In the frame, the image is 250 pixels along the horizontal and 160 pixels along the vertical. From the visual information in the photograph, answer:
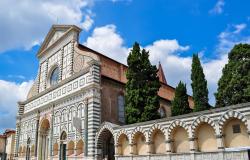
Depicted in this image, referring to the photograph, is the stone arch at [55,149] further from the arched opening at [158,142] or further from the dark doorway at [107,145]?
the arched opening at [158,142]

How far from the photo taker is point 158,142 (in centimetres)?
1966

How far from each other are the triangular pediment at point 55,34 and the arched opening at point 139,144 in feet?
46.7

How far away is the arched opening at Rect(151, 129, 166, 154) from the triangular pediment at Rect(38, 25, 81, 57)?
15250mm

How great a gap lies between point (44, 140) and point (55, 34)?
12.8 metres

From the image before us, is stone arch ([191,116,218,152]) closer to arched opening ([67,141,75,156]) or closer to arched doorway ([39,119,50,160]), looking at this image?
arched opening ([67,141,75,156])

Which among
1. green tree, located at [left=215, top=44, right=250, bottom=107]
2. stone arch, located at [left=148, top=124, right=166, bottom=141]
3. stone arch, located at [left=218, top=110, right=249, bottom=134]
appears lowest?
stone arch, located at [left=148, top=124, right=166, bottom=141]

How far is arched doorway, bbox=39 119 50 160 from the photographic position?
102 ft

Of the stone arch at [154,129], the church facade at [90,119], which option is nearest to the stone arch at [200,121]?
the church facade at [90,119]

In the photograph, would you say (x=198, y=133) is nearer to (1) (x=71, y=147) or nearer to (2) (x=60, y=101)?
(1) (x=71, y=147)

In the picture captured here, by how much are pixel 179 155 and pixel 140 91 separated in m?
6.71

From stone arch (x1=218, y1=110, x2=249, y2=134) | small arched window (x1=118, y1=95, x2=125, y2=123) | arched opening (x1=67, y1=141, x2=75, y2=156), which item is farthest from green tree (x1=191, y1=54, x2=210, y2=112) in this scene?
arched opening (x1=67, y1=141, x2=75, y2=156)

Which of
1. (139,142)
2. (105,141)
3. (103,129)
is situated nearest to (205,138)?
(139,142)

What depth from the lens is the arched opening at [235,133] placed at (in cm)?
1516

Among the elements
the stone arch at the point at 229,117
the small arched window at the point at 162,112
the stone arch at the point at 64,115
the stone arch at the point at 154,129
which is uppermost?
the small arched window at the point at 162,112
